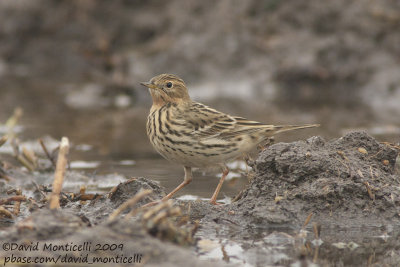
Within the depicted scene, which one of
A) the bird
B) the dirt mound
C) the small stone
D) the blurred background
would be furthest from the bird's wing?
the blurred background

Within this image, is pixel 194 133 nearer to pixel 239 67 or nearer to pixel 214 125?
pixel 214 125

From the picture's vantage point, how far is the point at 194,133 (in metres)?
7.29

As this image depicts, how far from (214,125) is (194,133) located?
0.36 m

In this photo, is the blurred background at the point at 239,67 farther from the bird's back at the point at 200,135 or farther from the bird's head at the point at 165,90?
the bird's back at the point at 200,135

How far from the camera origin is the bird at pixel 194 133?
7176 mm

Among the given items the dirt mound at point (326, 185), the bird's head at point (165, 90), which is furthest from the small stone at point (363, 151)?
the bird's head at point (165, 90)

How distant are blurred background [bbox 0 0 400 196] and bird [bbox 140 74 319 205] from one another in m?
4.56

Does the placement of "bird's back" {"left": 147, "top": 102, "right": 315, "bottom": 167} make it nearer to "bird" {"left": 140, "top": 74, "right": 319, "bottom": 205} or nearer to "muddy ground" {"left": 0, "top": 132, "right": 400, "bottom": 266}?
"bird" {"left": 140, "top": 74, "right": 319, "bottom": 205}

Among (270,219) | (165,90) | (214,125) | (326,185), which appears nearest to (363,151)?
(326,185)

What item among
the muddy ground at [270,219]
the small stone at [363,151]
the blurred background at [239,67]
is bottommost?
the muddy ground at [270,219]

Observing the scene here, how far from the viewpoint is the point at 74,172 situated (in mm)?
9016

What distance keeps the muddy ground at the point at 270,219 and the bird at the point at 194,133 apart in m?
0.57

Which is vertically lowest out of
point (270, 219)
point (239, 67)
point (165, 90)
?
point (270, 219)

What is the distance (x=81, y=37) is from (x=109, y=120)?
5.86 meters
